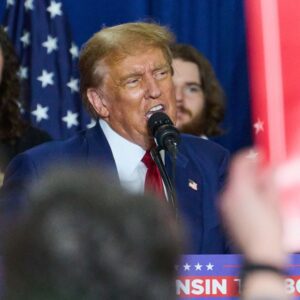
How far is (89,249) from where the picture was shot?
1139 millimetres

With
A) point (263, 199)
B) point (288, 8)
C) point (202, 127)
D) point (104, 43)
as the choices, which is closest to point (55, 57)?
point (202, 127)

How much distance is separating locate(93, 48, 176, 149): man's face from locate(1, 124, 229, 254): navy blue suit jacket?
93mm

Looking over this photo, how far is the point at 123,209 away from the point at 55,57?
11.1ft

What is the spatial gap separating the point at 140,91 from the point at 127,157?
216 mm

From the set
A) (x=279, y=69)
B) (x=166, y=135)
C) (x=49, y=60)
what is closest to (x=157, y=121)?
(x=166, y=135)

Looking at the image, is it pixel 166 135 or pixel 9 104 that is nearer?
pixel 166 135

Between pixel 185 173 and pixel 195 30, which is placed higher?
pixel 195 30

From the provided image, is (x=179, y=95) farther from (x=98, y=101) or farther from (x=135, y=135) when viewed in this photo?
(x=135, y=135)

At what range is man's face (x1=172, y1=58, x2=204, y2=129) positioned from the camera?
420 centimetres

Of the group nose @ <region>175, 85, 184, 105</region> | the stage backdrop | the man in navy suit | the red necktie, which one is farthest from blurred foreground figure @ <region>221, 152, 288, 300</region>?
the stage backdrop

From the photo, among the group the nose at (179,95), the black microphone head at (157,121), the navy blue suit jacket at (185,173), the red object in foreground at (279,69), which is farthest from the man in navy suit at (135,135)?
the nose at (179,95)

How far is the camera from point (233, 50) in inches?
182

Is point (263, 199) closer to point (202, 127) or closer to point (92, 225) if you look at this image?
point (92, 225)

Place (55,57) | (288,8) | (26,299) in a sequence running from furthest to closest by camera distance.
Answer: (55,57) → (288,8) → (26,299)
